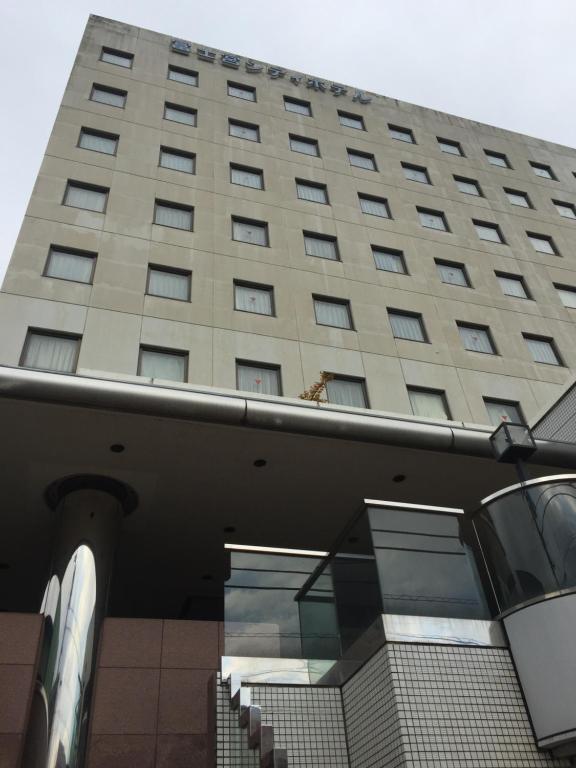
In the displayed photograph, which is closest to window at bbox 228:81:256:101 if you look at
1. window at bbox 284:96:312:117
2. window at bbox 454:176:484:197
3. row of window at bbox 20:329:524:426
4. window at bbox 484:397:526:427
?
window at bbox 284:96:312:117

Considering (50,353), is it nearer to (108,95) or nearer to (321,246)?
(321,246)

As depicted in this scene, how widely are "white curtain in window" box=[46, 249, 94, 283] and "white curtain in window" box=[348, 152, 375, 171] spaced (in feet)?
41.5

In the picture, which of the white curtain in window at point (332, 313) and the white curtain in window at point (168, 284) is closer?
the white curtain in window at point (168, 284)

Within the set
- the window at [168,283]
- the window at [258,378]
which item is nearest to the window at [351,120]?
the window at [168,283]

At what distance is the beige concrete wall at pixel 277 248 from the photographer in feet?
53.6

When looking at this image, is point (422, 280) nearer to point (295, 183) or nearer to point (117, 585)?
point (295, 183)

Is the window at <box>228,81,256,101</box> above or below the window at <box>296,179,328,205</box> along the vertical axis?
above

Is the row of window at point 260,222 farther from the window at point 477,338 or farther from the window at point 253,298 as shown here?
the window at point 477,338

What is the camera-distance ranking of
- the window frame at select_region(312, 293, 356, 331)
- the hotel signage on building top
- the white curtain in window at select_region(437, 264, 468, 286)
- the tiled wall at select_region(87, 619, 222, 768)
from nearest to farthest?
the tiled wall at select_region(87, 619, 222, 768)
the window frame at select_region(312, 293, 356, 331)
the white curtain in window at select_region(437, 264, 468, 286)
the hotel signage on building top

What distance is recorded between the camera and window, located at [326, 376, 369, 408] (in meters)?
16.7

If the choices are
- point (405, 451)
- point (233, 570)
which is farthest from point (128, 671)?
point (405, 451)

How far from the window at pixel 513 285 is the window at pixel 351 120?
9.57 metres

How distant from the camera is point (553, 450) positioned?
539 inches

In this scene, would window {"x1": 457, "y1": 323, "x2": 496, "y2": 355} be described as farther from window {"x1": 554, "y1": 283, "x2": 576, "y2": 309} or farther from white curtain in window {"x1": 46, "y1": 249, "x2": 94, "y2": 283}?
white curtain in window {"x1": 46, "y1": 249, "x2": 94, "y2": 283}
